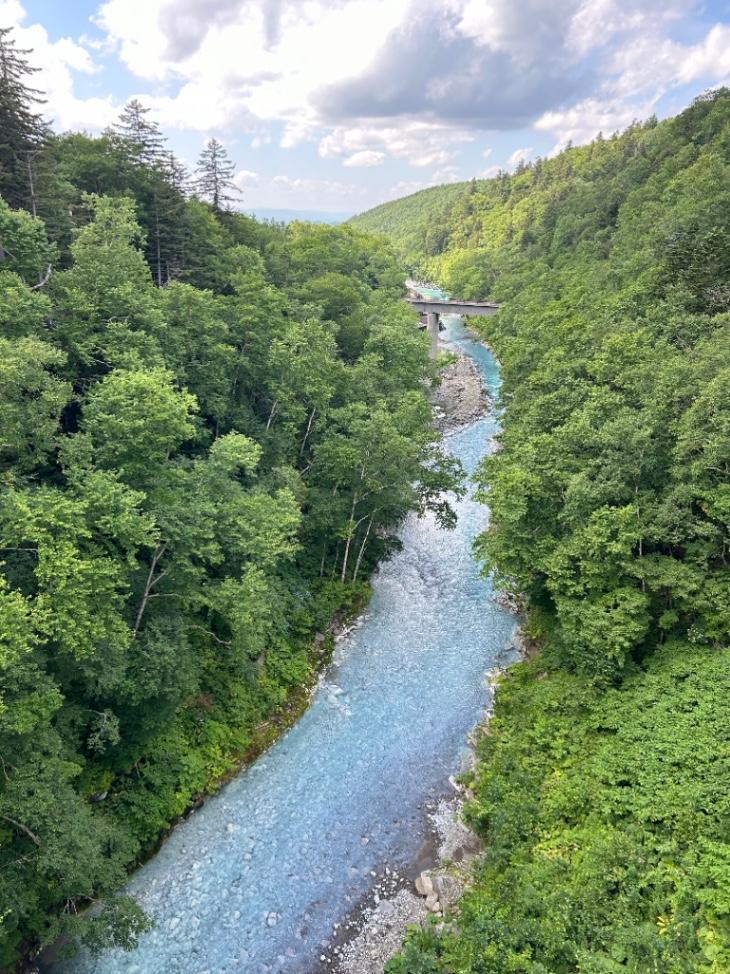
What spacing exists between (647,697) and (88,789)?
16.8m

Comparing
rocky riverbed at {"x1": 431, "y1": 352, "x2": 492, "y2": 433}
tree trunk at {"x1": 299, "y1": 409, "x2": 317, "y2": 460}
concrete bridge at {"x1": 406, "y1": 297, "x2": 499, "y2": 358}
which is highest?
concrete bridge at {"x1": 406, "y1": 297, "x2": 499, "y2": 358}

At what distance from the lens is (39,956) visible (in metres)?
→ 14.2

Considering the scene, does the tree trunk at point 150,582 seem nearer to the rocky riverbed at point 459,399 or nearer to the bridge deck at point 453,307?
the rocky riverbed at point 459,399

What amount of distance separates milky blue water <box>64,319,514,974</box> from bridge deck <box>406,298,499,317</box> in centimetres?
6696

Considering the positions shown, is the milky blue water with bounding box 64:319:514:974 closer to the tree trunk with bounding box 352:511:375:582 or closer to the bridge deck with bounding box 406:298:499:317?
the tree trunk with bounding box 352:511:375:582

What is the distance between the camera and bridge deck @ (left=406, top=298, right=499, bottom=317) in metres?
86.8

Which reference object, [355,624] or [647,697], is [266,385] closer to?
[355,624]

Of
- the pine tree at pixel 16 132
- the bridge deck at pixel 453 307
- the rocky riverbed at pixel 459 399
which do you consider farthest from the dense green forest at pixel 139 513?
the bridge deck at pixel 453 307

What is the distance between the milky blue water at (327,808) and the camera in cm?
1517

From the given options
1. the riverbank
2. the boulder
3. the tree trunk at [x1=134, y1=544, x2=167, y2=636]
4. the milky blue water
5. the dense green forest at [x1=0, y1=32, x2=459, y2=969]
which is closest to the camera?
the dense green forest at [x1=0, y1=32, x2=459, y2=969]

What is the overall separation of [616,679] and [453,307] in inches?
3056

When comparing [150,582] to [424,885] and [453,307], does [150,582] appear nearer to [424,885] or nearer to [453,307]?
[424,885]

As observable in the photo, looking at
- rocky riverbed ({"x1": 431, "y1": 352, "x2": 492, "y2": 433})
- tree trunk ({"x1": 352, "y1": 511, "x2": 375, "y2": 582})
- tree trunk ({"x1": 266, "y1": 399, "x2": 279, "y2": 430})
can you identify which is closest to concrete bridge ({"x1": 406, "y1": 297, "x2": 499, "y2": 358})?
rocky riverbed ({"x1": 431, "y1": 352, "x2": 492, "y2": 433})

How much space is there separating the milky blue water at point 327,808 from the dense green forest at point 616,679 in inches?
92.2
